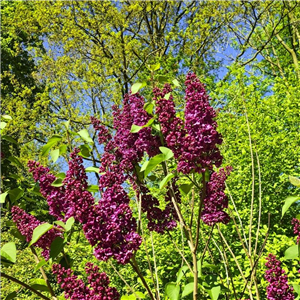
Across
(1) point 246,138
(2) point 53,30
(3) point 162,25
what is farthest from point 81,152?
(3) point 162,25

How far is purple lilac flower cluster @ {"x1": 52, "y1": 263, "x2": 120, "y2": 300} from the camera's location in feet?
3.65

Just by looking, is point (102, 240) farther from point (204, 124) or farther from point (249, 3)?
point (249, 3)

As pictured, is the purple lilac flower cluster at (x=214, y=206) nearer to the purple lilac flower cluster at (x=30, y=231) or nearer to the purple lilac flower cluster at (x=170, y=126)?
the purple lilac flower cluster at (x=170, y=126)

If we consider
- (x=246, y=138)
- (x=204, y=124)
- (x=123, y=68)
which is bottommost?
(x=204, y=124)

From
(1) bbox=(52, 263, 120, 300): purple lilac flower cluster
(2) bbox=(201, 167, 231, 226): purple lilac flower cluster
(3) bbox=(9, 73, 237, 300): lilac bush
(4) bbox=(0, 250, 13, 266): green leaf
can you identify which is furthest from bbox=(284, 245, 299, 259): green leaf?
(4) bbox=(0, 250, 13, 266): green leaf

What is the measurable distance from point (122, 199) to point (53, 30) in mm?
11290

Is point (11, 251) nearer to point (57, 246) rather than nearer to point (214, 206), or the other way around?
point (57, 246)

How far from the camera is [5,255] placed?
3.24 ft

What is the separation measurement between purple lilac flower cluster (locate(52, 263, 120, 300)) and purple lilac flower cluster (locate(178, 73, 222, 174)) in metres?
0.47

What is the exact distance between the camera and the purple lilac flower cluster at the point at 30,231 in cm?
127

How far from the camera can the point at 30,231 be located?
4.36 ft

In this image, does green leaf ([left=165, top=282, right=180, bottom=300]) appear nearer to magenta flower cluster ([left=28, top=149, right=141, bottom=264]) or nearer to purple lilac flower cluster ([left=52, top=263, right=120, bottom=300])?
purple lilac flower cluster ([left=52, top=263, right=120, bottom=300])

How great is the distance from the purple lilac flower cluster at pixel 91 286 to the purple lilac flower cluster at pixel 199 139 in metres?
0.47

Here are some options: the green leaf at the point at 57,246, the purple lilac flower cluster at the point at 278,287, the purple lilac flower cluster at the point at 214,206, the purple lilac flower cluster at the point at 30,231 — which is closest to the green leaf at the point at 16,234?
the purple lilac flower cluster at the point at 30,231
